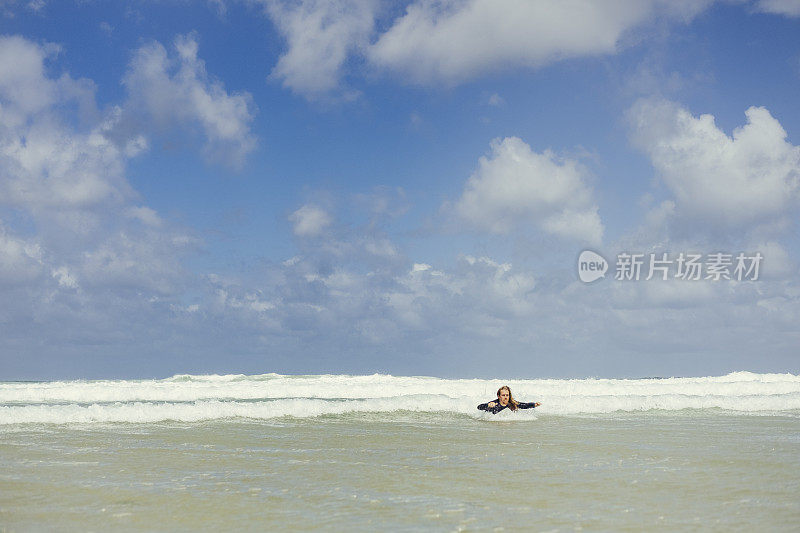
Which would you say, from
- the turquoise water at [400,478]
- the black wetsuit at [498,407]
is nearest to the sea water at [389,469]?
the turquoise water at [400,478]

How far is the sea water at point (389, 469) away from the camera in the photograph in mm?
5883

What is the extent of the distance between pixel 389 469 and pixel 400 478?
2.33 ft

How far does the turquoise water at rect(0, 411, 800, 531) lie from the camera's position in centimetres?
583

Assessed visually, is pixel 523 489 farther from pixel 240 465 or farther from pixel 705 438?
pixel 705 438

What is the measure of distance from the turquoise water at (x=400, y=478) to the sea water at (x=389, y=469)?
0.03 meters

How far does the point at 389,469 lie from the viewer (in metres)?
8.52

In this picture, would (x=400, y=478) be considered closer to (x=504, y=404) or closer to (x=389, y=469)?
(x=389, y=469)

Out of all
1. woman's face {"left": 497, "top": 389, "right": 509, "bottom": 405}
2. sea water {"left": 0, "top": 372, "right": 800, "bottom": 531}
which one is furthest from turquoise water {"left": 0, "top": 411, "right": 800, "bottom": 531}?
woman's face {"left": 497, "top": 389, "right": 509, "bottom": 405}

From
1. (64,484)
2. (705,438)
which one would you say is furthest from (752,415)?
(64,484)

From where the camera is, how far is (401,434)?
12570mm

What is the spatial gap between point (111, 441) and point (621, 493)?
30.7 feet

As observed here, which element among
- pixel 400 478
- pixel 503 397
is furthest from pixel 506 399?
pixel 400 478

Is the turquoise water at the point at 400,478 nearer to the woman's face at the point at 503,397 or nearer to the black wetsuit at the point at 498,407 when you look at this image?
the black wetsuit at the point at 498,407

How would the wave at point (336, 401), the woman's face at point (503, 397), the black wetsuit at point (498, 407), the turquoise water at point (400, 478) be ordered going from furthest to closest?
1. the woman's face at point (503, 397)
2. the black wetsuit at point (498, 407)
3. the wave at point (336, 401)
4. the turquoise water at point (400, 478)
